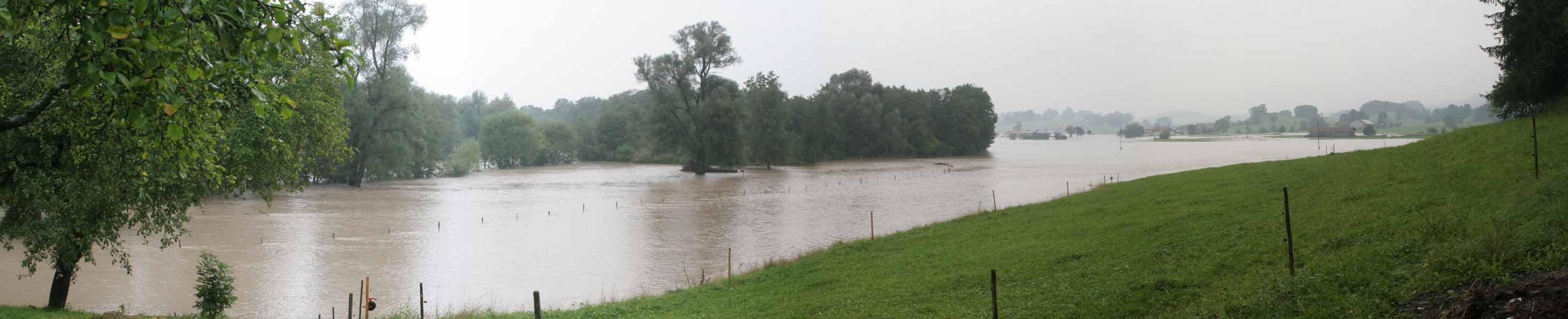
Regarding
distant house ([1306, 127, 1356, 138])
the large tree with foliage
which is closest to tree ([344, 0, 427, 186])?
the large tree with foliage

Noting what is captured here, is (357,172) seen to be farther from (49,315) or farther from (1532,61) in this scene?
(1532,61)

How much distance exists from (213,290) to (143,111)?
9.14 metres

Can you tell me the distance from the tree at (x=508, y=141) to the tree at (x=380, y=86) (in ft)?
103

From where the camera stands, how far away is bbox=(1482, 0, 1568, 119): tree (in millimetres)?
23766

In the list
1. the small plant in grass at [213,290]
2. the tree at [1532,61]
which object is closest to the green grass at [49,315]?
the small plant in grass at [213,290]

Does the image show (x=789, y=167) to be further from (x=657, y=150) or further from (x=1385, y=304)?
(x=1385, y=304)

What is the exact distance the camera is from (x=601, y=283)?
20.3 metres

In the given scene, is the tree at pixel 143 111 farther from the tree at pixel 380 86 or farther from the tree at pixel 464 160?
the tree at pixel 464 160

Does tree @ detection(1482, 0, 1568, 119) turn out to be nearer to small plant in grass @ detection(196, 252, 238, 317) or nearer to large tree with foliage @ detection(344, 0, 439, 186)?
small plant in grass @ detection(196, 252, 238, 317)

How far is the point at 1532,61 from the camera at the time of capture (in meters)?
24.6

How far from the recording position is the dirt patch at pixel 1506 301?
5.83 metres

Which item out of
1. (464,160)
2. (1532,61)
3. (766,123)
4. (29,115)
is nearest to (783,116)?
(766,123)

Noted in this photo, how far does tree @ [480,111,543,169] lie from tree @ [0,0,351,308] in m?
66.4

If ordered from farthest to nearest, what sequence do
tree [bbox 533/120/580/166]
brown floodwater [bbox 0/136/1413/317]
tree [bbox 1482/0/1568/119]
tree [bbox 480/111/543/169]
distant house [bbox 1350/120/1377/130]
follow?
distant house [bbox 1350/120/1377/130] < tree [bbox 533/120/580/166] < tree [bbox 480/111/543/169] < tree [bbox 1482/0/1568/119] < brown floodwater [bbox 0/136/1413/317]
